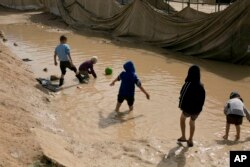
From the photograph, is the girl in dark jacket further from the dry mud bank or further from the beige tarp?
the beige tarp

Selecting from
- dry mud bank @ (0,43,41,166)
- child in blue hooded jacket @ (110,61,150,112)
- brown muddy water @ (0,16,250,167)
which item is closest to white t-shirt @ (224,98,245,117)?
brown muddy water @ (0,16,250,167)

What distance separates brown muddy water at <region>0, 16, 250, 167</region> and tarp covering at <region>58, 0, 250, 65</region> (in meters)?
0.58

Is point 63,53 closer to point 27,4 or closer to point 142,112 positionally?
point 142,112

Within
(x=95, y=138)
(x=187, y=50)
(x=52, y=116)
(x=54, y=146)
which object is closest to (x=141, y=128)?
(x=95, y=138)

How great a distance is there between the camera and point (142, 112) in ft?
33.8

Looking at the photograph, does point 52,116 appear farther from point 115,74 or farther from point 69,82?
point 115,74

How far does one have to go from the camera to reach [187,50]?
1697 cm

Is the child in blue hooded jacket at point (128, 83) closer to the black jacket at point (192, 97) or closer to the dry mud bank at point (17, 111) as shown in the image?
the dry mud bank at point (17, 111)

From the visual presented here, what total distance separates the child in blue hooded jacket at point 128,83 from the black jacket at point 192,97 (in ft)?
7.34

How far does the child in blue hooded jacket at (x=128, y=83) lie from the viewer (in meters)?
9.72

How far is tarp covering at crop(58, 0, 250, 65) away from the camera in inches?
588

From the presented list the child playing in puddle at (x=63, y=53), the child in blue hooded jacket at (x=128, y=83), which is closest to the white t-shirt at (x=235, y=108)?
the child in blue hooded jacket at (x=128, y=83)

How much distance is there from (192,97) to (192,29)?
32.0 ft

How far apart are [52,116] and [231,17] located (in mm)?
8334
